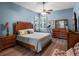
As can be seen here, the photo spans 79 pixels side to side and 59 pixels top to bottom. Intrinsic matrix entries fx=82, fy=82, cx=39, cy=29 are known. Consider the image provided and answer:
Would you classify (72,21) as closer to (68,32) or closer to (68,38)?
(68,32)

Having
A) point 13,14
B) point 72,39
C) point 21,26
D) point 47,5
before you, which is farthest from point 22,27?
point 72,39

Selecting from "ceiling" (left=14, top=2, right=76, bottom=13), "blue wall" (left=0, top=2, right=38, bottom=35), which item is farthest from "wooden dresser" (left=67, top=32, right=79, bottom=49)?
"blue wall" (left=0, top=2, right=38, bottom=35)

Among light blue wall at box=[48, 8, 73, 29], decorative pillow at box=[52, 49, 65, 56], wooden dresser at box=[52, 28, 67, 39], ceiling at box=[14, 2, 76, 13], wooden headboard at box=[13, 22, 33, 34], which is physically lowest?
decorative pillow at box=[52, 49, 65, 56]

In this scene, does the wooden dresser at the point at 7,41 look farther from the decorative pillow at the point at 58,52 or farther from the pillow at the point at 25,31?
the decorative pillow at the point at 58,52

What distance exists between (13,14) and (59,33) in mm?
1002

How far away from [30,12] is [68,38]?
0.95 meters

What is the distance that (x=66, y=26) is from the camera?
1659 millimetres

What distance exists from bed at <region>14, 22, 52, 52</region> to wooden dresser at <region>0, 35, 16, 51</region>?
10 centimetres

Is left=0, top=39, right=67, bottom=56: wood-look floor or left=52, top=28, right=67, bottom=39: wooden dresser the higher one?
left=52, top=28, right=67, bottom=39: wooden dresser

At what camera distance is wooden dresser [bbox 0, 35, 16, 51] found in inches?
62.8

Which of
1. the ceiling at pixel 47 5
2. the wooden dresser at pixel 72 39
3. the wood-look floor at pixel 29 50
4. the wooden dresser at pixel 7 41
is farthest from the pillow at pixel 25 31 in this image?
the wooden dresser at pixel 72 39

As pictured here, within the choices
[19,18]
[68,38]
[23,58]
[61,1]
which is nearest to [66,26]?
[68,38]

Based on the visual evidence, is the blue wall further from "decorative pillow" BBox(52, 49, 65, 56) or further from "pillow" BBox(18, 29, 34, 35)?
"decorative pillow" BBox(52, 49, 65, 56)

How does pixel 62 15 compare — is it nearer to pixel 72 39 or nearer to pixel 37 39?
pixel 72 39
